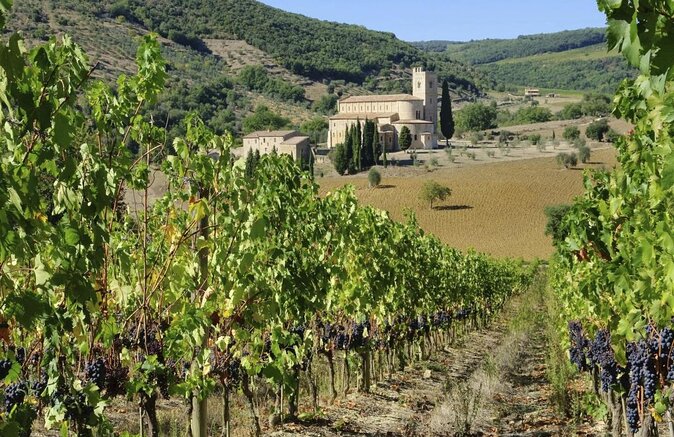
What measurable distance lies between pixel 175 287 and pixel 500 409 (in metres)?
7.80

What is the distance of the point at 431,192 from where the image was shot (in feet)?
232

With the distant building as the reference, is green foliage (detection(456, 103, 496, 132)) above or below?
above

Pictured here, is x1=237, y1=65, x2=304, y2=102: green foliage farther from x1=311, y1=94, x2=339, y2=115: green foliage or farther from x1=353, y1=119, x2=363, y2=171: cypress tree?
x1=353, y1=119, x2=363, y2=171: cypress tree

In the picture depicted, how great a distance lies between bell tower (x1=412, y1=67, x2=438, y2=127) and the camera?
126m

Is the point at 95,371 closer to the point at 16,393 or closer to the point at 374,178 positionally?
the point at 16,393

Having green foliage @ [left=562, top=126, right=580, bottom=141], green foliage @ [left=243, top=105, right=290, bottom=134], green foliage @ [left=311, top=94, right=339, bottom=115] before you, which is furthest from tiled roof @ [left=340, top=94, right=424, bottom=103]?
green foliage @ [left=311, top=94, right=339, bottom=115]

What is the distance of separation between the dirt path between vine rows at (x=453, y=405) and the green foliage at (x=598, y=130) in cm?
8545

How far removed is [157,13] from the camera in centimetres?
19500

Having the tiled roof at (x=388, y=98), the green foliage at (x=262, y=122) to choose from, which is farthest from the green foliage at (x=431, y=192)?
the green foliage at (x=262, y=122)

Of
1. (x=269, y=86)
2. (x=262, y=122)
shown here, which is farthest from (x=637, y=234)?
(x=269, y=86)

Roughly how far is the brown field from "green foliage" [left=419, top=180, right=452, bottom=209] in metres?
0.71

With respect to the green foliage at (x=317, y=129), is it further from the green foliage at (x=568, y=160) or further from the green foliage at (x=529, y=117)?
the green foliage at (x=568, y=160)

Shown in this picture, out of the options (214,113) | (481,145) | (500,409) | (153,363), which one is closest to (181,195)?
(153,363)

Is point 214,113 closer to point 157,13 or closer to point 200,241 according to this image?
point 157,13
